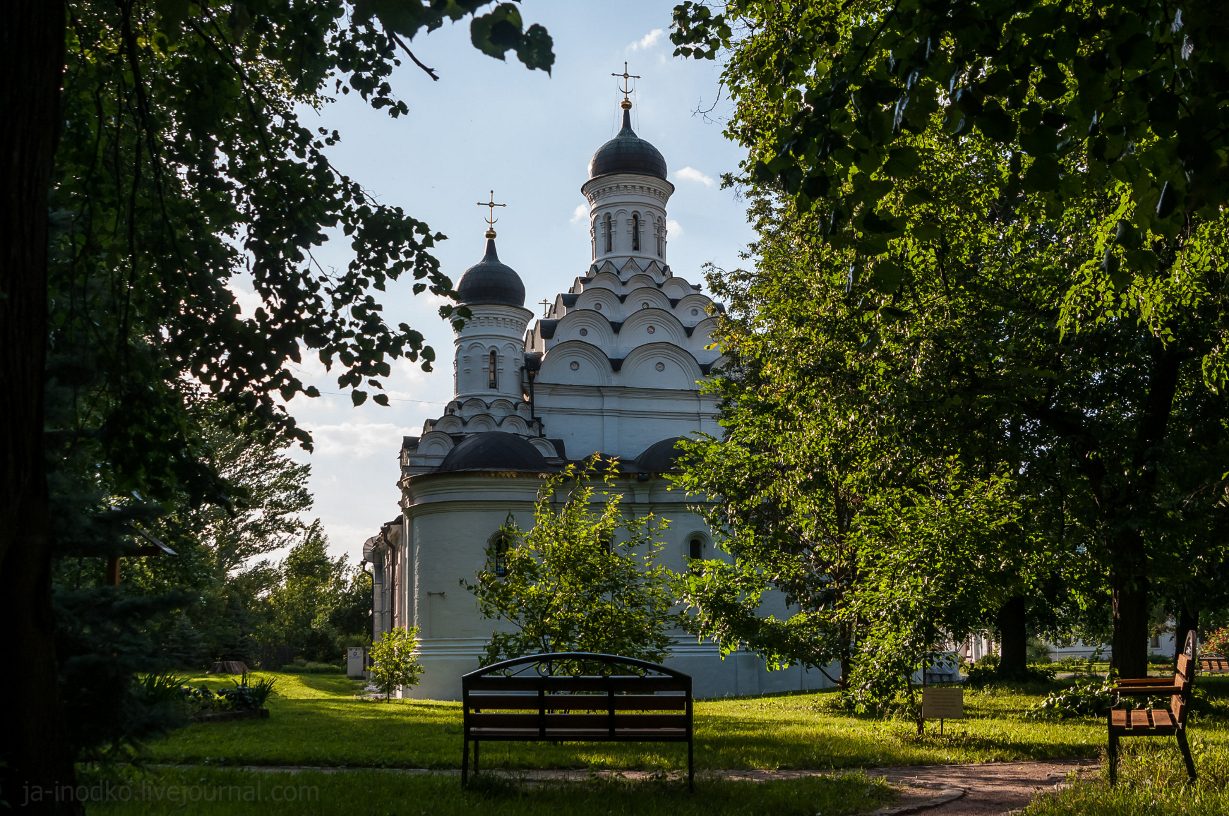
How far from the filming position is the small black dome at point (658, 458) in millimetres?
23172

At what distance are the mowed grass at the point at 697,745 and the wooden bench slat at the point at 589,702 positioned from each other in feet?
3.13

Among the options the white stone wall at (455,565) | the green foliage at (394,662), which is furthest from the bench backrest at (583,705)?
the white stone wall at (455,565)

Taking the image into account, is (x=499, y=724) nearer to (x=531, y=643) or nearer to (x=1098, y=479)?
(x=531, y=643)

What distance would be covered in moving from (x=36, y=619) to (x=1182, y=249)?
8.31m

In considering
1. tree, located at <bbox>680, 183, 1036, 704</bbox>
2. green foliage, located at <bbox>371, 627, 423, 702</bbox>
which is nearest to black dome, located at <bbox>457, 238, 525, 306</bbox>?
green foliage, located at <bbox>371, 627, 423, 702</bbox>

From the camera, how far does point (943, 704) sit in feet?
28.5

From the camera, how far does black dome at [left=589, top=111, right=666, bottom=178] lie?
98.2ft

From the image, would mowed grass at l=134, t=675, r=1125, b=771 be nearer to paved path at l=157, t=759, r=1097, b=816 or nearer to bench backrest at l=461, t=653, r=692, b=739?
paved path at l=157, t=759, r=1097, b=816

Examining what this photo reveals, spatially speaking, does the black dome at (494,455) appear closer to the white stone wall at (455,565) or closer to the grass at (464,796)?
the white stone wall at (455,565)

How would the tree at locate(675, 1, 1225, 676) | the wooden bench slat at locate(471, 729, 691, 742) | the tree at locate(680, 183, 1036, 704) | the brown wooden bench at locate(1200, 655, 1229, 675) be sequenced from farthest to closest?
the brown wooden bench at locate(1200, 655, 1229, 675), the tree at locate(680, 183, 1036, 704), the wooden bench slat at locate(471, 729, 691, 742), the tree at locate(675, 1, 1225, 676)

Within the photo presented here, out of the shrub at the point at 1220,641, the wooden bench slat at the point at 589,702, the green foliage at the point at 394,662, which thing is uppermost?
the wooden bench slat at the point at 589,702

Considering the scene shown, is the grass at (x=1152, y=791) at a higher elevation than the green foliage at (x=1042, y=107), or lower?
lower

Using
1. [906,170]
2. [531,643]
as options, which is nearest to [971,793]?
[906,170]

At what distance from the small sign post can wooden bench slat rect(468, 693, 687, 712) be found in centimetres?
354
